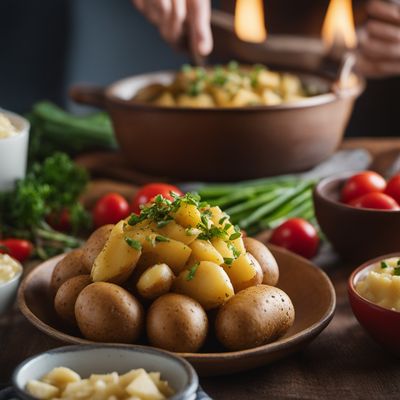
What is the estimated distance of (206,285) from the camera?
199 cm

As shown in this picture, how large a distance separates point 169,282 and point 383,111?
13.9 feet

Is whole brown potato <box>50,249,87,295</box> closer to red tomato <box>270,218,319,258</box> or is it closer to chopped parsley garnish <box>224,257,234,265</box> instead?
chopped parsley garnish <box>224,257,234,265</box>

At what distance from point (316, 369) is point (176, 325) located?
423mm

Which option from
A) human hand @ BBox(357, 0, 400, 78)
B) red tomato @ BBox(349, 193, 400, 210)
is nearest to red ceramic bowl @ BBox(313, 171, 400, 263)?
red tomato @ BBox(349, 193, 400, 210)

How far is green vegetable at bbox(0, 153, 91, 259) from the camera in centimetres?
305

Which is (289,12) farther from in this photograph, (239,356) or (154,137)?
(239,356)

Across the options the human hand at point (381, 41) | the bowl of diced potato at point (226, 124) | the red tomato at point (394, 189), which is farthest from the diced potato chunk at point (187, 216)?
the human hand at point (381, 41)

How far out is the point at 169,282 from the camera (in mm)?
2008

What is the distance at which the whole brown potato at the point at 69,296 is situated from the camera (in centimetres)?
210

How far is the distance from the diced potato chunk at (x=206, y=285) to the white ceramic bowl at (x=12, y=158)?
49.9 inches

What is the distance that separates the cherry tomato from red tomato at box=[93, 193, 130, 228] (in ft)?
0.37

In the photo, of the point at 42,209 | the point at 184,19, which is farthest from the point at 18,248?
the point at 184,19

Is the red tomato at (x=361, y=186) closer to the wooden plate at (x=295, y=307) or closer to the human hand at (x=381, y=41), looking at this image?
the wooden plate at (x=295, y=307)

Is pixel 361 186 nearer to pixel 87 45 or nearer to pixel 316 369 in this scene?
pixel 316 369
